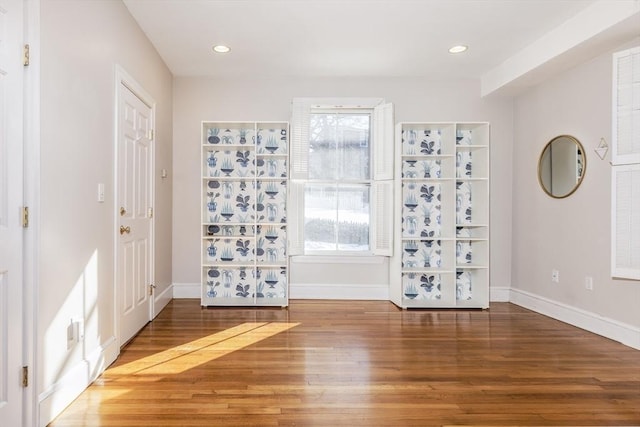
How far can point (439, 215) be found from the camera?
455 cm

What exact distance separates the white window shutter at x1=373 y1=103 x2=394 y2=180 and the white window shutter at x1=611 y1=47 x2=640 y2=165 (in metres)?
2.06

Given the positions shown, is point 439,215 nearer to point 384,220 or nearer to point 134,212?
point 384,220

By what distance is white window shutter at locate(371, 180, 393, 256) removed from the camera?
4.38m

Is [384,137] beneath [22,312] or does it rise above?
above

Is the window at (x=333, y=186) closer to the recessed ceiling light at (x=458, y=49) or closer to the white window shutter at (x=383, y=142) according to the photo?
the white window shutter at (x=383, y=142)

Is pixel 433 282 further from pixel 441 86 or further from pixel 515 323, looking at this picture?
pixel 441 86

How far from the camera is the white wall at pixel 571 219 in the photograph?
335 cm

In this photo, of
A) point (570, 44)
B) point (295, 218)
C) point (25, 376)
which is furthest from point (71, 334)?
point (570, 44)

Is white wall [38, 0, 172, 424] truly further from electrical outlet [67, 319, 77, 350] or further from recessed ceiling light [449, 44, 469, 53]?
recessed ceiling light [449, 44, 469, 53]

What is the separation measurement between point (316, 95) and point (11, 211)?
3.50 metres

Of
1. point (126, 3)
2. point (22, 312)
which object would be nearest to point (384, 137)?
point (126, 3)

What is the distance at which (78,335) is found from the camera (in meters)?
2.25

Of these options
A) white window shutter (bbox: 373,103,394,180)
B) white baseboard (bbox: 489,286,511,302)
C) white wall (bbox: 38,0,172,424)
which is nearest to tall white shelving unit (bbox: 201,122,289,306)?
white window shutter (bbox: 373,103,394,180)

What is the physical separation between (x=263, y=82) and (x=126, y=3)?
6.05ft
